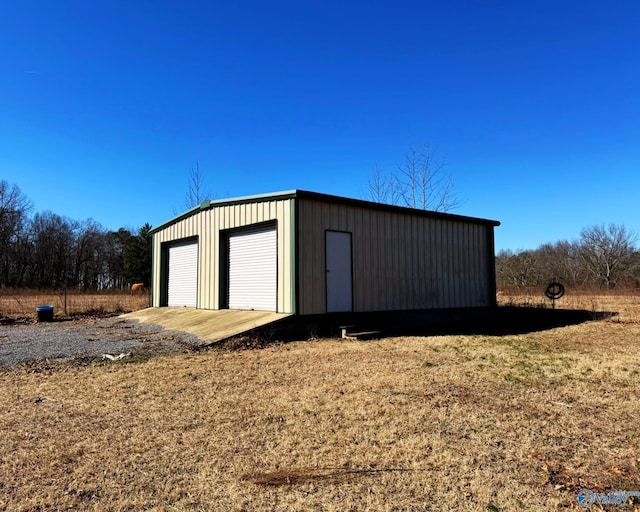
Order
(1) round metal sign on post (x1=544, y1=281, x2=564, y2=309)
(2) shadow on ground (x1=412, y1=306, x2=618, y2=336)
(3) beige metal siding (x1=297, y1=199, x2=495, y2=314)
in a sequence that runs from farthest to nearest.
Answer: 1. (1) round metal sign on post (x1=544, y1=281, x2=564, y2=309)
2. (2) shadow on ground (x1=412, y1=306, x2=618, y2=336)
3. (3) beige metal siding (x1=297, y1=199, x2=495, y2=314)

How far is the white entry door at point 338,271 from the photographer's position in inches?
400

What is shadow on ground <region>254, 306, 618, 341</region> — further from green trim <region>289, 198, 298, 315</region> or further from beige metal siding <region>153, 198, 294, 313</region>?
beige metal siding <region>153, 198, 294, 313</region>

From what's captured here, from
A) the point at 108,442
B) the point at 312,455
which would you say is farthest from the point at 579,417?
the point at 108,442

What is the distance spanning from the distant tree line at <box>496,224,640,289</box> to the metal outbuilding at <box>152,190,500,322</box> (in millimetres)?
28901

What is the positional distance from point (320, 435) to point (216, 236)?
9.45 meters

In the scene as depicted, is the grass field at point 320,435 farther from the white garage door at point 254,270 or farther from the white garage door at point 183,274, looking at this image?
the white garage door at point 183,274

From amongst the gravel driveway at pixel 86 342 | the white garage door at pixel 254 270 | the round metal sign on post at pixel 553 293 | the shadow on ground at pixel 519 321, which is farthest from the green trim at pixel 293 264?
the round metal sign on post at pixel 553 293

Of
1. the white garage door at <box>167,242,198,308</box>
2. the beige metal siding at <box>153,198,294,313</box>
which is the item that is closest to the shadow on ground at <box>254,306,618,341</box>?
the beige metal siding at <box>153,198,294,313</box>

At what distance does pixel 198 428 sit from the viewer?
373cm

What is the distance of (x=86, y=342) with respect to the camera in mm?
8531

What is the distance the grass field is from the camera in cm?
258

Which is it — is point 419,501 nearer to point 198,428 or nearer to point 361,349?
point 198,428

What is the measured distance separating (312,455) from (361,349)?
4829 mm

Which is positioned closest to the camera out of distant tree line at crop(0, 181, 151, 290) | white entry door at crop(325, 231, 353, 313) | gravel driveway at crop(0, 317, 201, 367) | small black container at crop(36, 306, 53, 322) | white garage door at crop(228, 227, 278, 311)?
gravel driveway at crop(0, 317, 201, 367)
